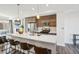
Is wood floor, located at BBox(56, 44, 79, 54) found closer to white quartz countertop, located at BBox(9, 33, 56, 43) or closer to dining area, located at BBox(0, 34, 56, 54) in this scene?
dining area, located at BBox(0, 34, 56, 54)

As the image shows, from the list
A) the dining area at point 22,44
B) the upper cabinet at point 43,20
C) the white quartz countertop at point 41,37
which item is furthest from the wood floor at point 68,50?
the upper cabinet at point 43,20

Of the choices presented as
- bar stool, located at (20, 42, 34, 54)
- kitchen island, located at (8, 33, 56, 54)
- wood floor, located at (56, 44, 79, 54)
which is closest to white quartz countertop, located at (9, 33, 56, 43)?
kitchen island, located at (8, 33, 56, 54)

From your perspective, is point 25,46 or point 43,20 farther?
point 25,46

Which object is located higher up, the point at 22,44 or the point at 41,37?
the point at 41,37

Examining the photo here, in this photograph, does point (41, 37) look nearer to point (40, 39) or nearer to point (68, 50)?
point (40, 39)

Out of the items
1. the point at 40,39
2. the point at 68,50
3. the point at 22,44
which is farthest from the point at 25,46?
the point at 68,50

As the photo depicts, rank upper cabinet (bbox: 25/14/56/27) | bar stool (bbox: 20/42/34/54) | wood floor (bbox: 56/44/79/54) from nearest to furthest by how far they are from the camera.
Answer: wood floor (bbox: 56/44/79/54)
upper cabinet (bbox: 25/14/56/27)
bar stool (bbox: 20/42/34/54)

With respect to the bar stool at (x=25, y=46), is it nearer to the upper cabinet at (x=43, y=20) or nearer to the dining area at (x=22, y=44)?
the dining area at (x=22, y=44)

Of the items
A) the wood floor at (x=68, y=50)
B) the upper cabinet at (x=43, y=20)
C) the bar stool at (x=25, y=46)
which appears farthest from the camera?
the bar stool at (x=25, y=46)

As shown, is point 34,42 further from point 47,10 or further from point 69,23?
point 69,23

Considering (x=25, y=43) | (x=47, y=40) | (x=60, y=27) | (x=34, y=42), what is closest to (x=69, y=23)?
(x=60, y=27)

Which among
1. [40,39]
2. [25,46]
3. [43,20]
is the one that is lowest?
[25,46]

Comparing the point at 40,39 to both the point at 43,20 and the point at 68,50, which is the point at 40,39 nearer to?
the point at 43,20

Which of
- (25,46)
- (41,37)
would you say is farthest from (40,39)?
(25,46)
